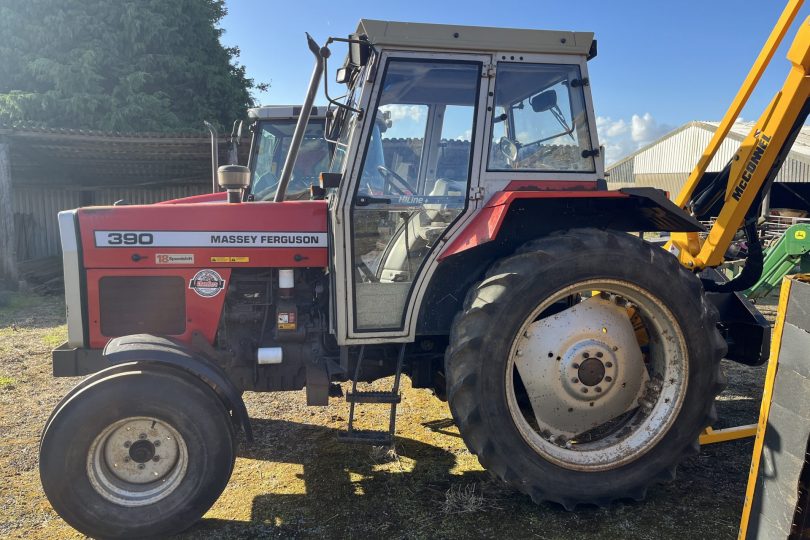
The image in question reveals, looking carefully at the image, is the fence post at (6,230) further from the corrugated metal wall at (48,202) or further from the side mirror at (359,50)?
the side mirror at (359,50)

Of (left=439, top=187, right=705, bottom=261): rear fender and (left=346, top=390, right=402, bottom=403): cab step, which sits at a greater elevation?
(left=439, top=187, right=705, bottom=261): rear fender

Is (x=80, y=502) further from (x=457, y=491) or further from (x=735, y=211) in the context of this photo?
(x=735, y=211)

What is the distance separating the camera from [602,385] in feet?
11.2

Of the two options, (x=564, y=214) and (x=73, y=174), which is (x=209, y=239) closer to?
(x=564, y=214)

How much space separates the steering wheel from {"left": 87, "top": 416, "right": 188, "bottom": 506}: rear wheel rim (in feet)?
5.83

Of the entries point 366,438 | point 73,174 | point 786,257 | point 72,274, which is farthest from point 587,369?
point 73,174

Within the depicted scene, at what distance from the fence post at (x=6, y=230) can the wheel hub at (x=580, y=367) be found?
1055 cm

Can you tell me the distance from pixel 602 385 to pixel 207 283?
2.41m

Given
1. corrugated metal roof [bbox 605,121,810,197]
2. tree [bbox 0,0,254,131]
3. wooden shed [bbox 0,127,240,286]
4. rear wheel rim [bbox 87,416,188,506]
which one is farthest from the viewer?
corrugated metal roof [bbox 605,121,810,197]

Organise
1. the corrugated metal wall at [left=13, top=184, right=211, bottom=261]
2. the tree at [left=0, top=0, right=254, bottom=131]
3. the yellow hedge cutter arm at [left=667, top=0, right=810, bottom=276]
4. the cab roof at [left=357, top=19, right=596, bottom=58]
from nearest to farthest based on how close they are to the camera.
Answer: the cab roof at [left=357, top=19, right=596, bottom=58] < the yellow hedge cutter arm at [left=667, top=0, right=810, bottom=276] < the corrugated metal wall at [left=13, top=184, right=211, bottom=261] < the tree at [left=0, top=0, right=254, bottom=131]

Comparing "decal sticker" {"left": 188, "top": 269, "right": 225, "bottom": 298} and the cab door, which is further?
"decal sticker" {"left": 188, "top": 269, "right": 225, "bottom": 298}

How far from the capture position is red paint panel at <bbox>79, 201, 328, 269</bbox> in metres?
3.50

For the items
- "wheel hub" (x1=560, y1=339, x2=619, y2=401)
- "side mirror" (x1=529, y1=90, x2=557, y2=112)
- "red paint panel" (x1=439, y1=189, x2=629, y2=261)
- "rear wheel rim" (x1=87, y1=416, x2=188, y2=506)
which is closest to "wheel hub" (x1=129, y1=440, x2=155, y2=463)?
"rear wheel rim" (x1=87, y1=416, x2=188, y2=506)

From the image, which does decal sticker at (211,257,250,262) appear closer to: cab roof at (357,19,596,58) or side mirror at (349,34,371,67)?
side mirror at (349,34,371,67)
